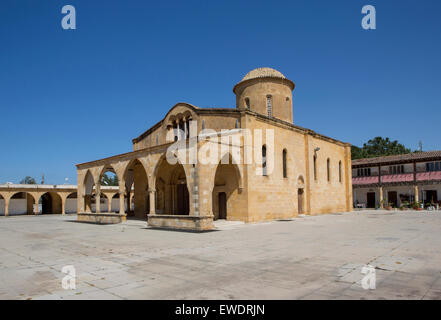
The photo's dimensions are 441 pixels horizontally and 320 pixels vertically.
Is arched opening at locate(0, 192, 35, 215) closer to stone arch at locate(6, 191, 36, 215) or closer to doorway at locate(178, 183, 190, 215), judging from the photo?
stone arch at locate(6, 191, 36, 215)

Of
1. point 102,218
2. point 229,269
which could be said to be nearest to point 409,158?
point 102,218

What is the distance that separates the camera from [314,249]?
882 centimetres

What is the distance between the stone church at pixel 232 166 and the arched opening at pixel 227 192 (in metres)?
0.06

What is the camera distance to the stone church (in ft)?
51.2

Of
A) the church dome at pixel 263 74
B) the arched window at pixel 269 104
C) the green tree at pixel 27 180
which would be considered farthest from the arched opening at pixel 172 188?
the green tree at pixel 27 180

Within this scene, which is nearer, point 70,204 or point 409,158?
point 409,158

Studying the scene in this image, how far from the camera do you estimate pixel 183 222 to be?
15.3 m

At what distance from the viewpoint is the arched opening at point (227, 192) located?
61.2 ft

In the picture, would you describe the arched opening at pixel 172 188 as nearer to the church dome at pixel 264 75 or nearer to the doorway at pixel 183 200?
the doorway at pixel 183 200

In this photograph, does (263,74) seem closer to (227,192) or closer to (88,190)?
(227,192)

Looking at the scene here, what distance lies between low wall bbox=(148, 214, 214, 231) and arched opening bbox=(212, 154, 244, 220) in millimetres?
3973

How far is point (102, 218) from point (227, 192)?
8.96m

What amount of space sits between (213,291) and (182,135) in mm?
17572
